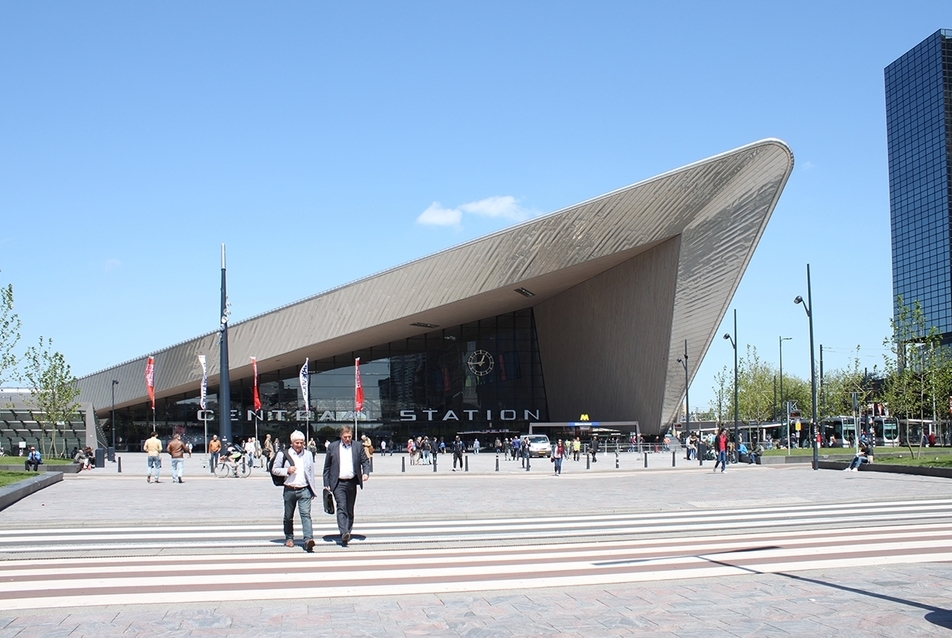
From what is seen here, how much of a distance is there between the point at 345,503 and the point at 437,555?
4.80 feet

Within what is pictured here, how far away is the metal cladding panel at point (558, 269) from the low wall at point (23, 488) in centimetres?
2381

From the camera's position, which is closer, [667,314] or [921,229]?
[667,314]

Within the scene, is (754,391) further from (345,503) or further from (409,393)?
(345,503)

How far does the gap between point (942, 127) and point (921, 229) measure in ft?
52.9

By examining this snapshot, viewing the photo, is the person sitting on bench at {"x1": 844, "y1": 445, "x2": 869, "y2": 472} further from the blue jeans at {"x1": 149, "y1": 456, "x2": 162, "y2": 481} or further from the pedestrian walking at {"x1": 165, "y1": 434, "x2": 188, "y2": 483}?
the blue jeans at {"x1": 149, "y1": 456, "x2": 162, "y2": 481}

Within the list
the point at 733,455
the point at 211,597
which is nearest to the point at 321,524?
the point at 211,597

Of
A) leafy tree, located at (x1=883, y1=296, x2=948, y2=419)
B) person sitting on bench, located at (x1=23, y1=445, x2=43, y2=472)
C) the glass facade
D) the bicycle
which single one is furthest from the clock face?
person sitting on bench, located at (x1=23, y1=445, x2=43, y2=472)

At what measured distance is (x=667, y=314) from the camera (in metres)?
44.9

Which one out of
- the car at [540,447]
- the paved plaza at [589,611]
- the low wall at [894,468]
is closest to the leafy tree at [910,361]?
the low wall at [894,468]

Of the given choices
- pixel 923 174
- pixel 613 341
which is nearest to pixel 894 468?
pixel 613 341

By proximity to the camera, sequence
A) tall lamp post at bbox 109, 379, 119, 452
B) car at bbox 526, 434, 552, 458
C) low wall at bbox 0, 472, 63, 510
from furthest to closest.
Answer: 1. tall lamp post at bbox 109, 379, 119, 452
2. car at bbox 526, 434, 552, 458
3. low wall at bbox 0, 472, 63, 510

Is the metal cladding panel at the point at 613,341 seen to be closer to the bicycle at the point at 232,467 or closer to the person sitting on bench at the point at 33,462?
the bicycle at the point at 232,467

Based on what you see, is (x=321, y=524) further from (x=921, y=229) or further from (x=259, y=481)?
(x=921, y=229)

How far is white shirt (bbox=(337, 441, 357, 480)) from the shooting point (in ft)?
35.7
